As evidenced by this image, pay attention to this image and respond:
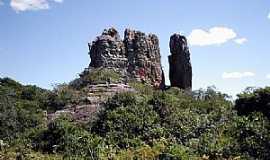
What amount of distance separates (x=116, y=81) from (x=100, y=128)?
13106mm

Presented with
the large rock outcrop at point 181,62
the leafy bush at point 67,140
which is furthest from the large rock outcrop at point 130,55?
the leafy bush at point 67,140

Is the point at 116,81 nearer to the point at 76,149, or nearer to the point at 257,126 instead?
the point at 76,149

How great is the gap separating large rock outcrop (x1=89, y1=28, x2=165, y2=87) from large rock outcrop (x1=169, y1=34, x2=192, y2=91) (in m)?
2.34

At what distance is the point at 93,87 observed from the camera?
5425cm

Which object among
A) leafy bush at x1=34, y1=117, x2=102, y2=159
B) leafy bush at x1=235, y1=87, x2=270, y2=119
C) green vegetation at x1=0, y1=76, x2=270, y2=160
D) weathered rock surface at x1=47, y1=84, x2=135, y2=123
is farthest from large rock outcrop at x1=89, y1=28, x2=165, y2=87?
leafy bush at x1=235, y1=87, x2=270, y2=119

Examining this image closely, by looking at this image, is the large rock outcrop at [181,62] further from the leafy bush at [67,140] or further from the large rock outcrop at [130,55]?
the leafy bush at [67,140]

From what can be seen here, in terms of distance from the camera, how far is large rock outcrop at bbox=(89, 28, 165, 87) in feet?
198

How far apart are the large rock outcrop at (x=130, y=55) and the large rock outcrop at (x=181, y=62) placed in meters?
2.34

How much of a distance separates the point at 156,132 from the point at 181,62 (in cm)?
2450

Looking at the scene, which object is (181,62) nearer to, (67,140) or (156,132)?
(156,132)

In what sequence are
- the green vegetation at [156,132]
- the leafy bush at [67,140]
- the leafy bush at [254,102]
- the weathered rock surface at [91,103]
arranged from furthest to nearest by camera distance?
the weathered rock surface at [91,103]
the leafy bush at [254,102]
the leafy bush at [67,140]
the green vegetation at [156,132]

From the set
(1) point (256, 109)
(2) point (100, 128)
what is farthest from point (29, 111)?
(1) point (256, 109)

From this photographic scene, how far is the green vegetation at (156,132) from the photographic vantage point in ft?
112

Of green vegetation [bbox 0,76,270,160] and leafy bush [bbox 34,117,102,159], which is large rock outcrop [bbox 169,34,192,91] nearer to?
green vegetation [bbox 0,76,270,160]
